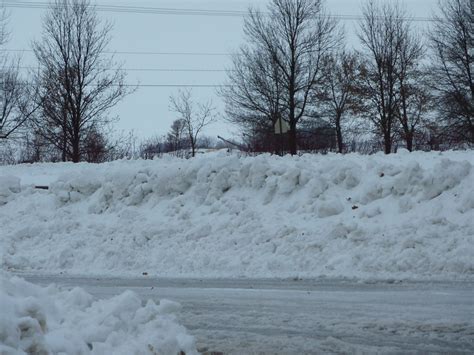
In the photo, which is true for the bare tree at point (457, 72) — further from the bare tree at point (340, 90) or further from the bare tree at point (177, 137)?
the bare tree at point (177, 137)

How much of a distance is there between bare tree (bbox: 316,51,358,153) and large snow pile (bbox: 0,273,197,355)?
26.8 metres

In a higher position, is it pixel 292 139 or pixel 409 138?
pixel 409 138

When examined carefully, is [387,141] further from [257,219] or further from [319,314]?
[319,314]

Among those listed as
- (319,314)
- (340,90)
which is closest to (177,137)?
(340,90)

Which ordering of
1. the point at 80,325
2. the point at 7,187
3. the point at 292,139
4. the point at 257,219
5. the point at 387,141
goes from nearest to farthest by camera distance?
the point at 80,325 < the point at 257,219 < the point at 7,187 < the point at 292,139 < the point at 387,141

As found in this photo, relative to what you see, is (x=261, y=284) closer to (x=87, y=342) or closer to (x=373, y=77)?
(x=87, y=342)

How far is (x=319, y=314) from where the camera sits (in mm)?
6656

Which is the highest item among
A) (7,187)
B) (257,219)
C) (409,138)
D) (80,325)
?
(409,138)

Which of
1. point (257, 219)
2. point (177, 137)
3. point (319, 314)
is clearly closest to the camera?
point (319, 314)

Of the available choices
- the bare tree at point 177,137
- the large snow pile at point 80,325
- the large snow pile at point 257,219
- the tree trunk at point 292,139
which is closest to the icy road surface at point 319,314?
the large snow pile at point 80,325

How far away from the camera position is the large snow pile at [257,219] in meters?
10.0

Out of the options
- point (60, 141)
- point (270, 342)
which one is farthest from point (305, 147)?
point (270, 342)

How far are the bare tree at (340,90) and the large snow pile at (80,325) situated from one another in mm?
26848

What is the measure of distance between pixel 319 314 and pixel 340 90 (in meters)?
30.2
